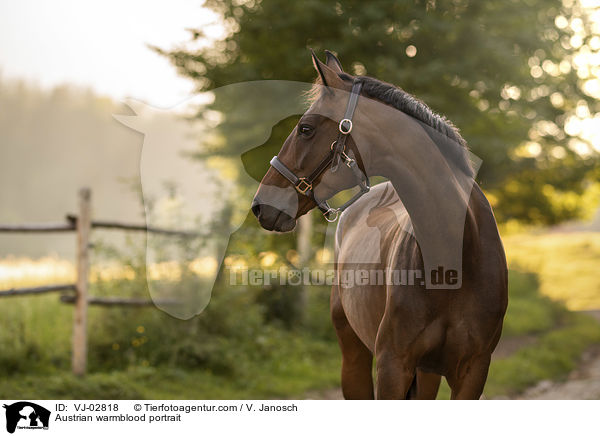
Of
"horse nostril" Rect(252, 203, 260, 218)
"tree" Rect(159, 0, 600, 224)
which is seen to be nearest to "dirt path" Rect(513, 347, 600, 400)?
"tree" Rect(159, 0, 600, 224)

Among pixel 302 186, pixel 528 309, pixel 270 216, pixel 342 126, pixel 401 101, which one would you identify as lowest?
pixel 528 309

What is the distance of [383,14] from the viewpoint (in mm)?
5207

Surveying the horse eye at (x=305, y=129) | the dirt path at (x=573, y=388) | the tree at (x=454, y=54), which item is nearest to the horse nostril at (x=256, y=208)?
the horse eye at (x=305, y=129)

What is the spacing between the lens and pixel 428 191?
2148mm

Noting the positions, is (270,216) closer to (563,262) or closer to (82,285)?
(82,285)

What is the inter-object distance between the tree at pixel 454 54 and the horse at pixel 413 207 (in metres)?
2.71

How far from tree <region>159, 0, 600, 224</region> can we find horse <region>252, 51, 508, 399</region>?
8.88 feet

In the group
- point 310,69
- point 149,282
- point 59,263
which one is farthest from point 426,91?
point 59,263

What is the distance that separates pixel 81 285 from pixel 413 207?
3899 mm

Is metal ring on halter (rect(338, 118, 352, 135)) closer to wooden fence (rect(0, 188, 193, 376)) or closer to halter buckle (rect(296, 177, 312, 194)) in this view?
halter buckle (rect(296, 177, 312, 194))

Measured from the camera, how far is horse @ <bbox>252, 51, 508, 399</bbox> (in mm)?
2162
